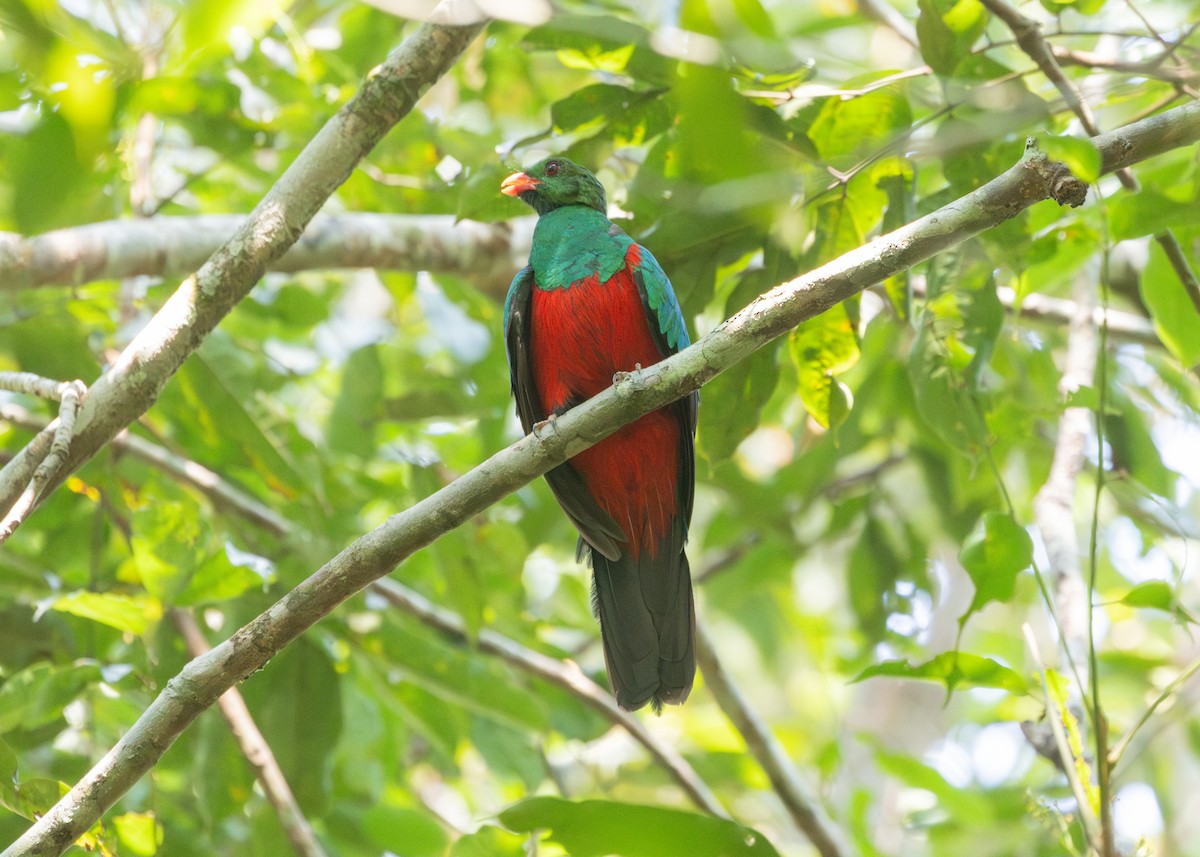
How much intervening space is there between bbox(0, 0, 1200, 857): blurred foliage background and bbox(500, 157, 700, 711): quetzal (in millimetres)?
242

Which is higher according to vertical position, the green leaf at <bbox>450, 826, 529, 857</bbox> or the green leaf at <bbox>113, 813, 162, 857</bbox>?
the green leaf at <bbox>113, 813, 162, 857</bbox>

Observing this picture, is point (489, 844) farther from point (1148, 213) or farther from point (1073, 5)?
point (1073, 5)

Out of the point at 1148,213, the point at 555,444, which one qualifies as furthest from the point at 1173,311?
the point at 555,444

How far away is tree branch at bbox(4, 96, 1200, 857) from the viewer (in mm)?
2564

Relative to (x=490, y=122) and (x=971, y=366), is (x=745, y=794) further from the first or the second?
(x=490, y=122)

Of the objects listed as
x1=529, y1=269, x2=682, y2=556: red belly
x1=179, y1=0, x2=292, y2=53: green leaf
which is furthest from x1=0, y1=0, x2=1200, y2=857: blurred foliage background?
x1=529, y1=269, x2=682, y2=556: red belly

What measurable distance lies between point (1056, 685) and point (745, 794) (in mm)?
3219

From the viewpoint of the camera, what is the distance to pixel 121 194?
4680 mm

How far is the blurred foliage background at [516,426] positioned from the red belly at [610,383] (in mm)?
311

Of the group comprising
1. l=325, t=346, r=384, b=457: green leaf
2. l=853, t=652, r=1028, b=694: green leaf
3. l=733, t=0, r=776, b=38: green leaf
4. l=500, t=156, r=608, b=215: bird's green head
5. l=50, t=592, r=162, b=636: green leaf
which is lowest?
l=853, t=652, r=1028, b=694: green leaf

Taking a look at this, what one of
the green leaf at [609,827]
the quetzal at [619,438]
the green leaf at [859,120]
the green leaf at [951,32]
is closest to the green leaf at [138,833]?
the green leaf at [609,827]

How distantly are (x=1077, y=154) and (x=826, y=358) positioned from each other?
137cm

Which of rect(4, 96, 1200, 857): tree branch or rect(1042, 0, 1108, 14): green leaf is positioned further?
rect(1042, 0, 1108, 14): green leaf

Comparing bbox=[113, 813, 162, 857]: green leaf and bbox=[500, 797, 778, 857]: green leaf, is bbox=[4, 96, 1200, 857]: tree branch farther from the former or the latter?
bbox=[113, 813, 162, 857]: green leaf
